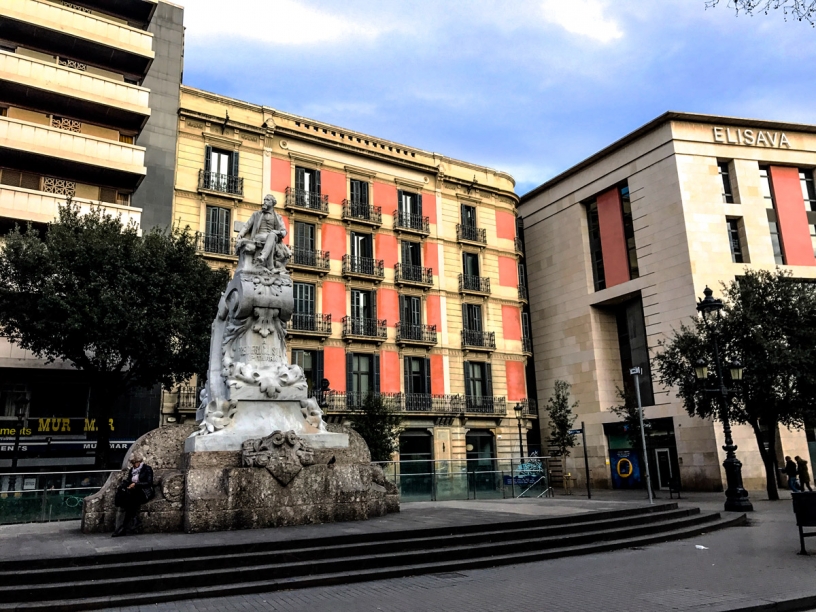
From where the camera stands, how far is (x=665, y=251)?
33812 millimetres

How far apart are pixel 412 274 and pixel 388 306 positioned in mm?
2572

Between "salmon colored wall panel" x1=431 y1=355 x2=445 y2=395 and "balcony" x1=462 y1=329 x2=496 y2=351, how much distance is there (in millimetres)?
1843

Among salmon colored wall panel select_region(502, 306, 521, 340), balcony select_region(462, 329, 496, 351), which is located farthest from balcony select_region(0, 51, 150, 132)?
salmon colored wall panel select_region(502, 306, 521, 340)

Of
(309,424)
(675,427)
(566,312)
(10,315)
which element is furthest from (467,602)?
(566,312)

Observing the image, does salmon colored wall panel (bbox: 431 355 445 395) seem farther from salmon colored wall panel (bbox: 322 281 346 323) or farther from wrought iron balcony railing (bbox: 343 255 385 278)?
salmon colored wall panel (bbox: 322 281 346 323)

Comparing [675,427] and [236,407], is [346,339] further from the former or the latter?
[236,407]

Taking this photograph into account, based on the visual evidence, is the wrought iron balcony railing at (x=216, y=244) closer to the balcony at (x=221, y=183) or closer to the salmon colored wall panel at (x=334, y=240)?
the balcony at (x=221, y=183)

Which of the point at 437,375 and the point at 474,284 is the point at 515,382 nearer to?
the point at 437,375

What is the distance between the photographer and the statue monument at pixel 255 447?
1065 cm

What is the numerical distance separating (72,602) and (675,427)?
1215 inches

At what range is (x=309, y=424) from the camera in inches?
502

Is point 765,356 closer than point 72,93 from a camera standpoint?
Yes

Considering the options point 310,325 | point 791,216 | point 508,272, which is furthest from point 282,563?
point 791,216

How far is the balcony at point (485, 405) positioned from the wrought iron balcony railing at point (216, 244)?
15.6 m
